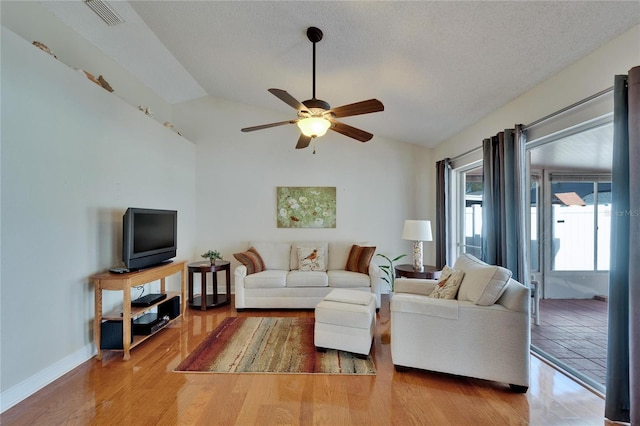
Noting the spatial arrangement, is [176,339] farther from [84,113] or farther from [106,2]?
[106,2]

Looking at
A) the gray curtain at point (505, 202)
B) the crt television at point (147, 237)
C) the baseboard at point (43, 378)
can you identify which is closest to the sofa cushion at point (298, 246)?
the crt television at point (147, 237)

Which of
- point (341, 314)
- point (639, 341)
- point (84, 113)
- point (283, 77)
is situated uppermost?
point (283, 77)

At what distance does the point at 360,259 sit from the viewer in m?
4.38

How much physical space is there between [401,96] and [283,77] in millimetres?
1472

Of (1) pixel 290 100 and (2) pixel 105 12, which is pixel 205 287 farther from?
(2) pixel 105 12

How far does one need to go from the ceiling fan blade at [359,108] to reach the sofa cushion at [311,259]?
102 inches

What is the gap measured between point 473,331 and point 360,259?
225cm

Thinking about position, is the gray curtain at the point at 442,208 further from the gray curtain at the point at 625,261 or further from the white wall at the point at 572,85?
the gray curtain at the point at 625,261

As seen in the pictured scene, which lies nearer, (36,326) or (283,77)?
(36,326)

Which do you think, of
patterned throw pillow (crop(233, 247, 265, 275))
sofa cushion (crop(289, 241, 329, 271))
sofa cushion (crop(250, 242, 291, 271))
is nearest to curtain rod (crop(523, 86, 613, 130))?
sofa cushion (crop(289, 241, 329, 271))

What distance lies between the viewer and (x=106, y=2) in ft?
8.84

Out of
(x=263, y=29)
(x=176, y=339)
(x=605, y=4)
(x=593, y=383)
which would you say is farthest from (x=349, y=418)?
(x=263, y=29)

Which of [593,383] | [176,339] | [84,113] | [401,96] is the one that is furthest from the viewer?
[401,96]

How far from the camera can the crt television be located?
9.28ft
